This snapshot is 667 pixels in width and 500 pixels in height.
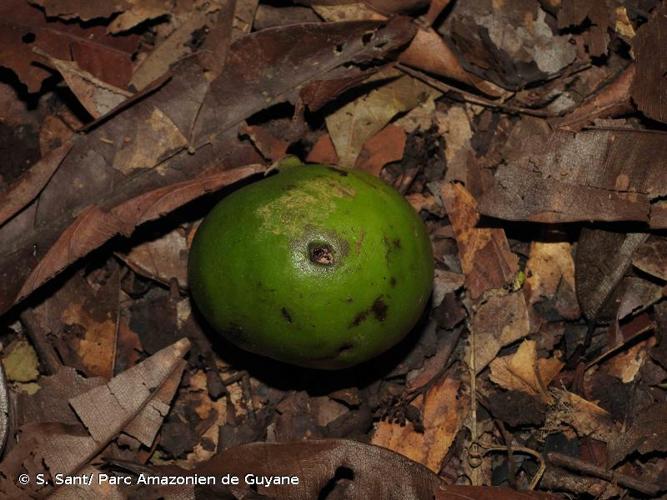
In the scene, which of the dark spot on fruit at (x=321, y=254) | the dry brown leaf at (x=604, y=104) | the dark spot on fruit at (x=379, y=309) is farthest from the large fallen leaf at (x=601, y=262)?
the dark spot on fruit at (x=321, y=254)

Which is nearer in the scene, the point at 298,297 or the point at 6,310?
the point at 298,297

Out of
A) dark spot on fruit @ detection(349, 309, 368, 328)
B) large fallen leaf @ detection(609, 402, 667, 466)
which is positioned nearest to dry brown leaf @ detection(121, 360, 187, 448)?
dark spot on fruit @ detection(349, 309, 368, 328)

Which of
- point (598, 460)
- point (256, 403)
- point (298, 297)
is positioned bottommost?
point (598, 460)

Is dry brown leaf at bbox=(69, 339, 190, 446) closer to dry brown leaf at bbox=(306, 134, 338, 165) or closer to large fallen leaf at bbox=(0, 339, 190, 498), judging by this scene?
large fallen leaf at bbox=(0, 339, 190, 498)

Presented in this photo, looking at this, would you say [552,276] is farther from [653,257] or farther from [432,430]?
[432,430]

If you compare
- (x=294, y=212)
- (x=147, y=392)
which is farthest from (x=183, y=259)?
(x=294, y=212)

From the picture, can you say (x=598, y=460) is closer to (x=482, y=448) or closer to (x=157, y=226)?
(x=482, y=448)

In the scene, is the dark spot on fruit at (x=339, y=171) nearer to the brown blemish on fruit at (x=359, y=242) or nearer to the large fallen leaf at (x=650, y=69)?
the brown blemish on fruit at (x=359, y=242)
